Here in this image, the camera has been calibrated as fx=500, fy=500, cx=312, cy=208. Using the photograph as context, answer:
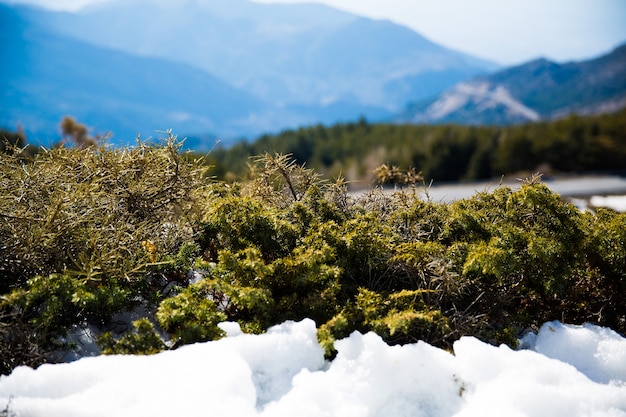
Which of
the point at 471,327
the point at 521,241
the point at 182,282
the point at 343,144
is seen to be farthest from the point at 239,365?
the point at 343,144

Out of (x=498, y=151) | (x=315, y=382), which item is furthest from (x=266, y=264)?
(x=498, y=151)

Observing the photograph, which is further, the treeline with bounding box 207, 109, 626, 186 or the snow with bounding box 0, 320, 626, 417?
the treeline with bounding box 207, 109, 626, 186

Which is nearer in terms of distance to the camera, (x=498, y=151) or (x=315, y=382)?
(x=315, y=382)

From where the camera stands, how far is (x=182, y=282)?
3.54m

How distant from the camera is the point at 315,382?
2.45 m

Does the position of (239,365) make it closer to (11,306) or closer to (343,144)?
(11,306)

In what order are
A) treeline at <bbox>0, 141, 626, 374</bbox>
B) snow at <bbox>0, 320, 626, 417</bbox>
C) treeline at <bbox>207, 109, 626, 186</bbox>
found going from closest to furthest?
1. snow at <bbox>0, 320, 626, 417</bbox>
2. treeline at <bbox>0, 141, 626, 374</bbox>
3. treeline at <bbox>207, 109, 626, 186</bbox>

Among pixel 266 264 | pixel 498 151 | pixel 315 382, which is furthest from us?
pixel 498 151

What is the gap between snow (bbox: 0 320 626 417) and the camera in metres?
2.31

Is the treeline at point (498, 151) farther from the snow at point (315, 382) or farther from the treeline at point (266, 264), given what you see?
the snow at point (315, 382)

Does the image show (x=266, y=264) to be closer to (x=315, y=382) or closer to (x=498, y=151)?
(x=315, y=382)

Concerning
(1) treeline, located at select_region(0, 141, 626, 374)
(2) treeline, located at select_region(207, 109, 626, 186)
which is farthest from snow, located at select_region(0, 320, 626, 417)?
(2) treeline, located at select_region(207, 109, 626, 186)

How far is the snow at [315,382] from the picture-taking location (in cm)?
231

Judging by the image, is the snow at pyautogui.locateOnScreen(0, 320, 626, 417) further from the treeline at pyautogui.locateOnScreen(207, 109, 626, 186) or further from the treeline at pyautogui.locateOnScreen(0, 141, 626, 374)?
the treeline at pyautogui.locateOnScreen(207, 109, 626, 186)
